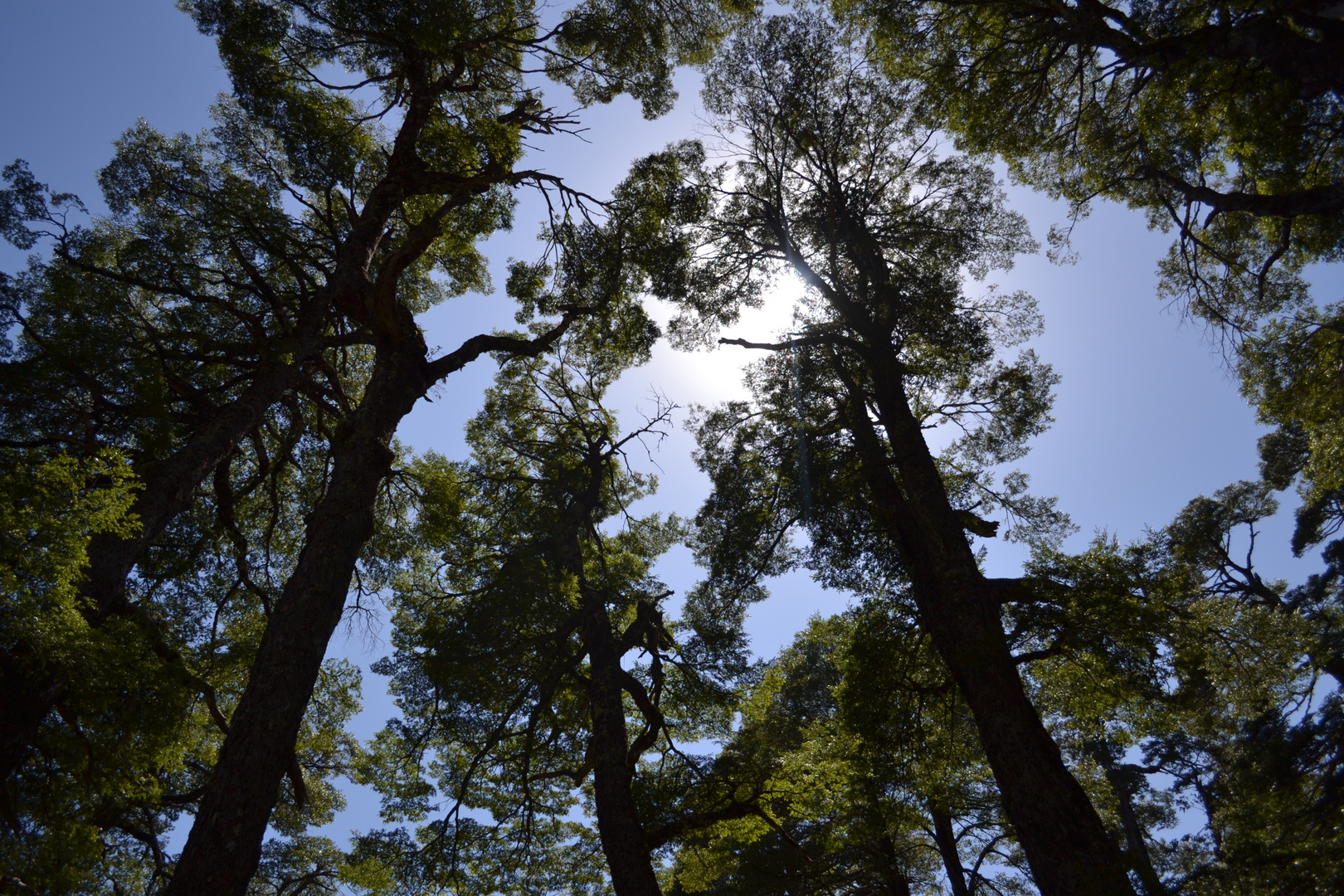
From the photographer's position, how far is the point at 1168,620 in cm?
766

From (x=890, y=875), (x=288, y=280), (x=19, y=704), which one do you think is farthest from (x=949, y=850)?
(x=288, y=280)

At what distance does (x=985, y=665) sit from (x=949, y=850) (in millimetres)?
8757

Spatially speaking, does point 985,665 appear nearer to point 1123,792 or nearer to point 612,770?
point 612,770

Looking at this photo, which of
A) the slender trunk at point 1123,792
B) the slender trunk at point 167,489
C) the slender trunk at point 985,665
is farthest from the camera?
the slender trunk at point 1123,792

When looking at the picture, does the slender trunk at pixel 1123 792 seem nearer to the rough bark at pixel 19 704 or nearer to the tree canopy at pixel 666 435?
the tree canopy at pixel 666 435

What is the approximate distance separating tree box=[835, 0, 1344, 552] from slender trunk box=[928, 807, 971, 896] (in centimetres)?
897

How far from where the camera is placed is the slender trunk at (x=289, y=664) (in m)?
4.46

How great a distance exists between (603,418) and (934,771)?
858 cm

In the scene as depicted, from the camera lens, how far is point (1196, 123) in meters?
9.93

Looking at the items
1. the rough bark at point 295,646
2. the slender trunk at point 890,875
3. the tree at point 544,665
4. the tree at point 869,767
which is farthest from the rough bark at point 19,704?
the slender trunk at point 890,875

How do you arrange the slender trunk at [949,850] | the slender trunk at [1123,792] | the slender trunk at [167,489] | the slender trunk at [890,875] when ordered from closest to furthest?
the slender trunk at [167,489] < the slender trunk at [890,875] < the slender trunk at [949,850] < the slender trunk at [1123,792]

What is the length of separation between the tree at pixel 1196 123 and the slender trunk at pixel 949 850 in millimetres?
8966

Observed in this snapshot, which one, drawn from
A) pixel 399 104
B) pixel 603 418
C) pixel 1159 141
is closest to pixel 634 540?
pixel 603 418

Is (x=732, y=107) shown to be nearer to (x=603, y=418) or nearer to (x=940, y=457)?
(x=603, y=418)
